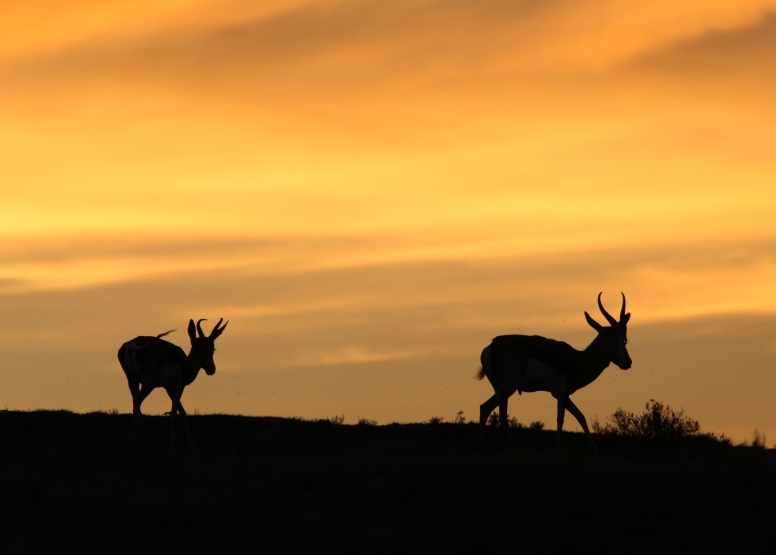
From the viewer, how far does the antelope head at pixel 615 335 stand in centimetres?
2538

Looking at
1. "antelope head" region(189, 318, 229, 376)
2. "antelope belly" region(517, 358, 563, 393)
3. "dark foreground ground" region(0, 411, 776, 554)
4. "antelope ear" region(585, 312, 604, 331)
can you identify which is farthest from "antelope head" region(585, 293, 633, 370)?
"antelope head" region(189, 318, 229, 376)

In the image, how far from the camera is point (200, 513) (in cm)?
1483

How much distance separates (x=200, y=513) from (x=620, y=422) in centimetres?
1453

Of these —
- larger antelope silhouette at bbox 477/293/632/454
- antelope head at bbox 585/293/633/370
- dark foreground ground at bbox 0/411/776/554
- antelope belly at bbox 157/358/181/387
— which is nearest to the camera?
dark foreground ground at bbox 0/411/776/554

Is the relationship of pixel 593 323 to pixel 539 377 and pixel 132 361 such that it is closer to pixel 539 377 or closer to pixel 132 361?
pixel 539 377

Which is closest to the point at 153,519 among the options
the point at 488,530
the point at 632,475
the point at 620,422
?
the point at 488,530

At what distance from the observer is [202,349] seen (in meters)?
26.1

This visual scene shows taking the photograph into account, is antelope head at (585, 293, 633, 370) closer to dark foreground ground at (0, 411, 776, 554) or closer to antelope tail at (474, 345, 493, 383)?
antelope tail at (474, 345, 493, 383)

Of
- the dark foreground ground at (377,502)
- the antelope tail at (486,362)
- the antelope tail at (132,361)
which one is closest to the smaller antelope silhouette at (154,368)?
the antelope tail at (132,361)

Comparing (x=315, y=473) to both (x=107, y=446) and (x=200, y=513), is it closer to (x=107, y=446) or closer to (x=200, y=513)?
(x=200, y=513)

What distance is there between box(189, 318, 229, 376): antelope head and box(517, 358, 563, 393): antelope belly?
7297mm

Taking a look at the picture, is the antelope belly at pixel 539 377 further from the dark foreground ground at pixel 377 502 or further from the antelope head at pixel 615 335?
the dark foreground ground at pixel 377 502

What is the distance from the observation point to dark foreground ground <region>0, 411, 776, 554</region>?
45.2 ft

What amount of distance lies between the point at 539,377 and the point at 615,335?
8.73 feet
